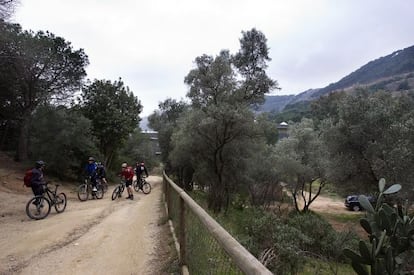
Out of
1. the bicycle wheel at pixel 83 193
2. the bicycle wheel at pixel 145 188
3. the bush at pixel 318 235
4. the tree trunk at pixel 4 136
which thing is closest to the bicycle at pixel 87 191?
the bicycle wheel at pixel 83 193

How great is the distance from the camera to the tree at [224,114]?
989 inches

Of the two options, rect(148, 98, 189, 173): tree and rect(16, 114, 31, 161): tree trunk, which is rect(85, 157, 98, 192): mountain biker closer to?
rect(16, 114, 31, 161): tree trunk

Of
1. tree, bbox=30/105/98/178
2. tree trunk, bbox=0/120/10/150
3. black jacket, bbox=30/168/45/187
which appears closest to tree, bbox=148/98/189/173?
tree trunk, bbox=0/120/10/150

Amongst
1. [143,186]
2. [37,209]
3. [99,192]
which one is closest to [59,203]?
[37,209]

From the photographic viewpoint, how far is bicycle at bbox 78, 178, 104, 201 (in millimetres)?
18656

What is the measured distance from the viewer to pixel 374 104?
69.3 feet

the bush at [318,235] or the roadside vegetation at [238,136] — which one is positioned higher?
the roadside vegetation at [238,136]

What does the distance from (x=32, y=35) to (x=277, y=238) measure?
992 inches

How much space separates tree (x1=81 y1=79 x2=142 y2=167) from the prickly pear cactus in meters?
36.7

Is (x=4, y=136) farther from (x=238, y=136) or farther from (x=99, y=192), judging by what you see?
(x=238, y=136)

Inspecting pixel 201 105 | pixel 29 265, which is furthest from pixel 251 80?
pixel 29 265

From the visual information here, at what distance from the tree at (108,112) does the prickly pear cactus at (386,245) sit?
36731 mm

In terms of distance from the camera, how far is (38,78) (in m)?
31.6

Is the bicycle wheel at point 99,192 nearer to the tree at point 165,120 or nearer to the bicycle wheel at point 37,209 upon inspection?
the bicycle wheel at point 37,209
